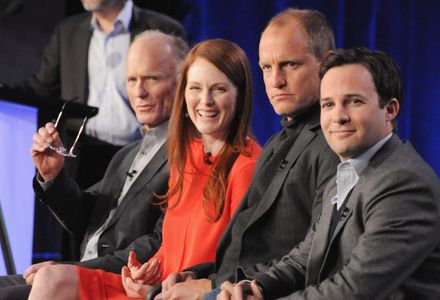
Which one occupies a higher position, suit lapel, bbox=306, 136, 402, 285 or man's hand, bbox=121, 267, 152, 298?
suit lapel, bbox=306, 136, 402, 285

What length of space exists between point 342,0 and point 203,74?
180cm

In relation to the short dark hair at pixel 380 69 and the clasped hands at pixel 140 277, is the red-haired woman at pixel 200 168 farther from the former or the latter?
the short dark hair at pixel 380 69

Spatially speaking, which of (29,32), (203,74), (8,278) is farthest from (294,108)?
(29,32)

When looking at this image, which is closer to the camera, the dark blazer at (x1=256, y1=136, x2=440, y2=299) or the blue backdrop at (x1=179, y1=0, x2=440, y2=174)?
the dark blazer at (x1=256, y1=136, x2=440, y2=299)

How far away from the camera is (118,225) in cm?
311

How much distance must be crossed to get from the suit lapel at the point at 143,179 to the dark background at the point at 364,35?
4.13ft

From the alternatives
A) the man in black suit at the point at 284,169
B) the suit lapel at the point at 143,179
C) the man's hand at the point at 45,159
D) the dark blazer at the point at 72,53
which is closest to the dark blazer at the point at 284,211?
the man in black suit at the point at 284,169

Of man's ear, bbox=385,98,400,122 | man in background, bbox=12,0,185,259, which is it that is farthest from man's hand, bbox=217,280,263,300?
man in background, bbox=12,0,185,259

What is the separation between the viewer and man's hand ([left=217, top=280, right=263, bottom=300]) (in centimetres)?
213

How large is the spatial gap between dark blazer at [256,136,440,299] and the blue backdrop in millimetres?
1892

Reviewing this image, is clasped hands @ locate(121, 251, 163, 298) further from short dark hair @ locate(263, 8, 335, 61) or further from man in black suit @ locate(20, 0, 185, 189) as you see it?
man in black suit @ locate(20, 0, 185, 189)

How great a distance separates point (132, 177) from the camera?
10.6 ft

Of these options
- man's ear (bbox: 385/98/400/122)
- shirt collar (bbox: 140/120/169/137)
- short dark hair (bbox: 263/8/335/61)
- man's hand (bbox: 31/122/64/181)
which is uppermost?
short dark hair (bbox: 263/8/335/61)

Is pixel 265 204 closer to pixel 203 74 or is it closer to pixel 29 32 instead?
pixel 203 74
